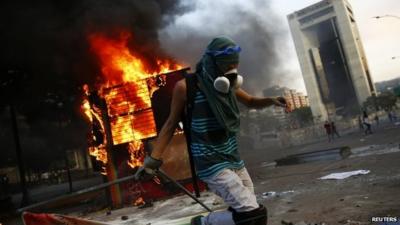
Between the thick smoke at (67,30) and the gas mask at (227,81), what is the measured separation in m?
12.7

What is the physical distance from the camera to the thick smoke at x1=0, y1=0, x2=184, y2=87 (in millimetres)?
14789

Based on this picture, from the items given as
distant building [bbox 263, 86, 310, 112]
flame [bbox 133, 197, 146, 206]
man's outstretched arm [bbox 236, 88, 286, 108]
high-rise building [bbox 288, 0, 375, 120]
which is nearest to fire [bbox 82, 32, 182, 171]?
flame [bbox 133, 197, 146, 206]

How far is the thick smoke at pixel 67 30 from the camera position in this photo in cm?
1479

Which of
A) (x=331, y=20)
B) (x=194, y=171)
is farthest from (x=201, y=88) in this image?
(x=331, y=20)

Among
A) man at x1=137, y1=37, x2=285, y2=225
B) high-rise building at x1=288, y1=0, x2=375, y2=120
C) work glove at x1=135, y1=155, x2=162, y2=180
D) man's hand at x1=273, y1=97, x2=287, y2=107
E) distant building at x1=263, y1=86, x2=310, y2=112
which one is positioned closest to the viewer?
man at x1=137, y1=37, x2=285, y2=225

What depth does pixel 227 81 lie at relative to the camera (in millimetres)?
2344

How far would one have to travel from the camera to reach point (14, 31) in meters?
14.8

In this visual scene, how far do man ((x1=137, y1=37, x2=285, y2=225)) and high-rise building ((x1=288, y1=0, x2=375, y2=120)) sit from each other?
8288cm

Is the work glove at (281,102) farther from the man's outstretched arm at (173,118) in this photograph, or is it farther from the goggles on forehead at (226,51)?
the man's outstretched arm at (173,118)

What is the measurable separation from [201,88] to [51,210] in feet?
46.1

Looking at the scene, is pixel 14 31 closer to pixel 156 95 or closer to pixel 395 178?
pixel 156 95

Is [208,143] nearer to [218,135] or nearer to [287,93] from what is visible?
[218,135]

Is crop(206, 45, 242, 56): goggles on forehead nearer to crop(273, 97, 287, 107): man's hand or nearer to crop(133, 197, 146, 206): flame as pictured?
crop(273, 97, 287, 107): man's hand

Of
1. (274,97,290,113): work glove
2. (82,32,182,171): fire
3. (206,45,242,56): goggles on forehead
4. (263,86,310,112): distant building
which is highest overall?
(263,86,310,112): distant building
